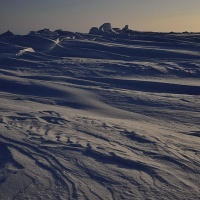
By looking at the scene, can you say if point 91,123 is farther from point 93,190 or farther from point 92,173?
point 93,190

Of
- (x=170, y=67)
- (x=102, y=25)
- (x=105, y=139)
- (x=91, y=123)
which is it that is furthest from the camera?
(x=102, y=25)

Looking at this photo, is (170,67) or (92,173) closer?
(92,173)

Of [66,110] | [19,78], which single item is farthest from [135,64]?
[66,110]

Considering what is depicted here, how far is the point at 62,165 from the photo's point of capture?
302 cm

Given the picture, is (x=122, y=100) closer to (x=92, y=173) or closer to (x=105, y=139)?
(x=105, y=139)

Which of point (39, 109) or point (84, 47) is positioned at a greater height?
point (84, 47)

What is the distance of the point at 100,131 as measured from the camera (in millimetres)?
3939

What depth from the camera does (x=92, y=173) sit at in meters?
2.88

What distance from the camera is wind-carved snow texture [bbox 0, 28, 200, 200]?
8.86 feet

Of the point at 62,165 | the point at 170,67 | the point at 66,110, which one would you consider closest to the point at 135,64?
the point at 170,67

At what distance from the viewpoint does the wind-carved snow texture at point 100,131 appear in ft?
8.86

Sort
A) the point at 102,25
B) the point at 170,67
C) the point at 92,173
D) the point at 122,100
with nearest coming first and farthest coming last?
the point at 92,173 < the point at 122,100 < the point at 170,67 < the point at 102,25

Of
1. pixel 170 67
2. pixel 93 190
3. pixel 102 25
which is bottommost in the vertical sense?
pixel 93 190

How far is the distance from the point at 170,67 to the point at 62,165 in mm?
5731
